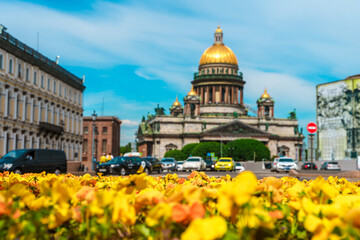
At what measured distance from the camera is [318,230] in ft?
8.29

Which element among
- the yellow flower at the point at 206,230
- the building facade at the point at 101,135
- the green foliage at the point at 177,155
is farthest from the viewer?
the building facade at the point at 101,135

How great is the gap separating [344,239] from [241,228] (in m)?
0.49

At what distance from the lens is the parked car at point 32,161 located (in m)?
27.1

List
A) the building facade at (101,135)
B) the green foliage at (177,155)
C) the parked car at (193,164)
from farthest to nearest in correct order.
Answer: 1. the building facade at (101,135)
2. the green foliage at (177,155)
3. the parked car at (193,164)

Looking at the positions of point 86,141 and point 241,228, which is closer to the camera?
point 241,228

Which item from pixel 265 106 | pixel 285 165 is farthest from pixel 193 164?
pixel 265 106

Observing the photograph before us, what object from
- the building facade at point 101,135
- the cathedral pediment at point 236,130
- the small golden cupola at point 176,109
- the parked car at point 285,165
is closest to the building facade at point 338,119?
the cathedral pediment at point 236,130

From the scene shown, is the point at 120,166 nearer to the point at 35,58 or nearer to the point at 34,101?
the point at 34,101

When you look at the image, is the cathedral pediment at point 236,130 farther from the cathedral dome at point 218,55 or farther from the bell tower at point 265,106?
the cathedral dome at point 218,55

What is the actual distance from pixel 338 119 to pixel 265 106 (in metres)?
39.5

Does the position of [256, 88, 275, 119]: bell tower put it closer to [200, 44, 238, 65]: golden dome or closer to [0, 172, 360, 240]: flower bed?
Answer: [200, 44, 238, 65]: golden dome

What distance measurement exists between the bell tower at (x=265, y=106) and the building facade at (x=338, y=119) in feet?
113

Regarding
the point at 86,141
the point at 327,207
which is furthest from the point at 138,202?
the point at 86,141

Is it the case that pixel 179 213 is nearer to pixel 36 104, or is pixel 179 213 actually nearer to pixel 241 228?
pixel 241 228
